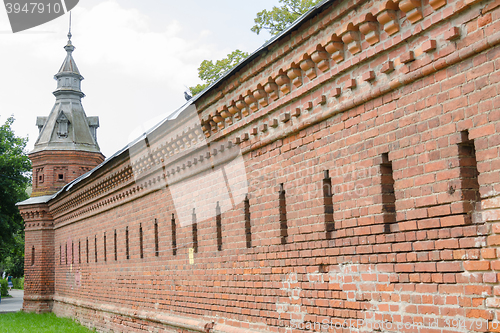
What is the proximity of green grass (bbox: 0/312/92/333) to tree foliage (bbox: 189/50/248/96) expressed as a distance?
9.62 meters

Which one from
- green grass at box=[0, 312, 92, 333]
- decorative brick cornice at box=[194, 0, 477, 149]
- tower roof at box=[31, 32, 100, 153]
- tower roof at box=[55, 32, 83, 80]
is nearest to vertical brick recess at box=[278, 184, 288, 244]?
decorative brick cornice at box=[194, 0, 477, 149]

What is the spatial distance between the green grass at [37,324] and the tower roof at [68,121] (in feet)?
23.0

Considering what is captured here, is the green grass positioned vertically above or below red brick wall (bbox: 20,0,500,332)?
below

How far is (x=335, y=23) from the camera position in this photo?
5.11 metres

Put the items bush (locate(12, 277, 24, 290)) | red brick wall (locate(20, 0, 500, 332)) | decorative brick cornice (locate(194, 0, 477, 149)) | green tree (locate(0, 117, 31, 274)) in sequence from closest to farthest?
1. red brick wall (locate(20, 0, 500, 332))
2. decorative brick cornice (locate(194, 0, 477, 149))
3. green tree (locate(0, 117, 31, 274))
4. bush (locate(12, 277, 24, 290))

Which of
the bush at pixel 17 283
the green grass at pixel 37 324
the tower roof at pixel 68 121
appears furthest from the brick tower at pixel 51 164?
the bush at pixel 17 283

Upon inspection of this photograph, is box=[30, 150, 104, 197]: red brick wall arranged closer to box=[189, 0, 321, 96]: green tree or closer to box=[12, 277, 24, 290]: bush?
box=[189, 0, 321, 96]: green tree

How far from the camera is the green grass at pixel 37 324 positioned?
15077mm

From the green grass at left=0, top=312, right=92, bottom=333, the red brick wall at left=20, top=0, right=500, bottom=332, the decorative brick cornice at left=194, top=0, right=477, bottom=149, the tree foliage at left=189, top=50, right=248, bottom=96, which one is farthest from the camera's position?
the tree foliage at left=189, top=50, right=248, bottom=96

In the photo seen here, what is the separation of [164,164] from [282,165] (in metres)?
3.60

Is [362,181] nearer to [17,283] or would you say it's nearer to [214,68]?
[214,68]

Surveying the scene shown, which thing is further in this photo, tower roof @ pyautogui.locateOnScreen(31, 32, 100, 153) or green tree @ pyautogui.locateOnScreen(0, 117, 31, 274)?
green tree @ pyautogui.locateOnScreen(0, 117, 31, 274)

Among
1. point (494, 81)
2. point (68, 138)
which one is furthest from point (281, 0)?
point (494, 81)

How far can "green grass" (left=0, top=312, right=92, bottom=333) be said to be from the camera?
49.5 feet
